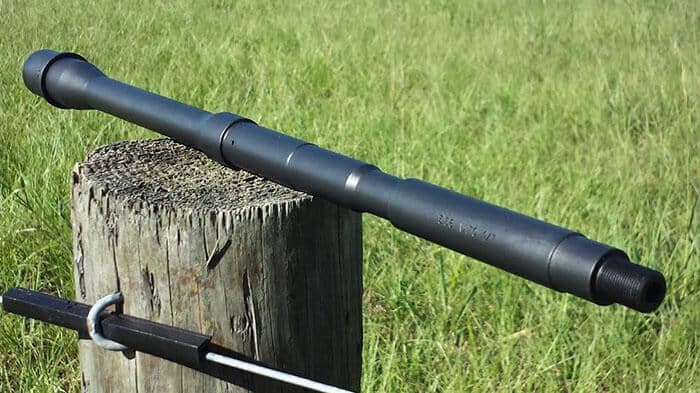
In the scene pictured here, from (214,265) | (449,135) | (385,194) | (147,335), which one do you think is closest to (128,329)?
(147,335)

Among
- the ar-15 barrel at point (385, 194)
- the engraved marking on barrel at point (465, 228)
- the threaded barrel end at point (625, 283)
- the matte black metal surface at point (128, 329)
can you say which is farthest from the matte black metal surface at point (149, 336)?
the threaded barrel end at point (625, 283)

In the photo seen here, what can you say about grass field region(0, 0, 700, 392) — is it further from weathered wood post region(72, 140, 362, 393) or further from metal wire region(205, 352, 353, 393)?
metal wire region(205, 352, 353, 393)

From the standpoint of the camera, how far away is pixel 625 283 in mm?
1102

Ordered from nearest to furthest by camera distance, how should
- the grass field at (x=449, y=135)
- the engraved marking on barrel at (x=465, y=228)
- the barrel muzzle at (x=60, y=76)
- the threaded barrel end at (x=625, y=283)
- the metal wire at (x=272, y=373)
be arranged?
the threaded barrel end at (x=625, y=283) → the engraved marking on barrel at (x=465, y=228) → the metal wire at (x=272, y=373) → the barrel muzzle at (x=60, y=76) → the grass field at (x=449, y=135)

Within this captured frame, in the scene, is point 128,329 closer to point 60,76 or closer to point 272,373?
point 272,373

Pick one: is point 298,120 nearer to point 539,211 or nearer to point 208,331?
point 539,211

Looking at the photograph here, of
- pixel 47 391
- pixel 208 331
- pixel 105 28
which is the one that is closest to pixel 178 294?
pixel 208 331

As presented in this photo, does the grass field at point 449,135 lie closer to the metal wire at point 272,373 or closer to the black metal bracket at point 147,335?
the black metal bracket at point 147,335

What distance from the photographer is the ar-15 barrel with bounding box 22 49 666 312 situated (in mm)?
1119

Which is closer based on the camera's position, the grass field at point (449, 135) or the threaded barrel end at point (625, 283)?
the threaded barrel end at point (625, 283)

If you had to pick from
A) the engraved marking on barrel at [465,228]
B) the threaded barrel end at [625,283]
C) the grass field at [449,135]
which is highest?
the engraved marking on barrel at [465,228]

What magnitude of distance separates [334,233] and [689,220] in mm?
2234

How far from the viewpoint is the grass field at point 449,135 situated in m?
2.75

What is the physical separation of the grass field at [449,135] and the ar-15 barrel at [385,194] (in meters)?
1.17
